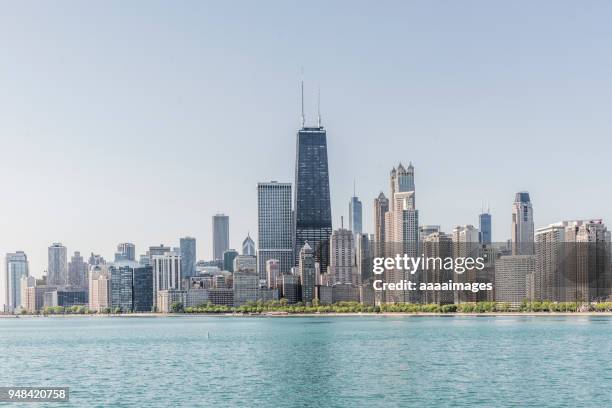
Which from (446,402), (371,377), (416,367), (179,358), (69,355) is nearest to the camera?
(446,402)

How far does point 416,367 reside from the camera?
7000 cm

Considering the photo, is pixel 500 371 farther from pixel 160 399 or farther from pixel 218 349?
pixel 218 349

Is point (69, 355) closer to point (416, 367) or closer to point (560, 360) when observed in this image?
point (416, 367)

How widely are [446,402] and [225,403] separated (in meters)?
11.6

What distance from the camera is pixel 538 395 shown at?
55.2 meters

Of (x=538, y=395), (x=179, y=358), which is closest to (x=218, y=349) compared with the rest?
(x=179, y=358)

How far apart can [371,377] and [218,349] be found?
104ft

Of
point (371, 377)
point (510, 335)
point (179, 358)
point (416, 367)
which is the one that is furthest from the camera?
point (510, 335)

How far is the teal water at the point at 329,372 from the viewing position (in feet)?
179

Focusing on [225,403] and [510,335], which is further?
[510,335]

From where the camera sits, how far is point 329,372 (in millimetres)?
67812

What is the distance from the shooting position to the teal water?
54469mm

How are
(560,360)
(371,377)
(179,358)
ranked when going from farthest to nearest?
(179,358)
(560,360)
(371,377)

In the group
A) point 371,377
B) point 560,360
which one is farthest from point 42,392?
point 560,360
